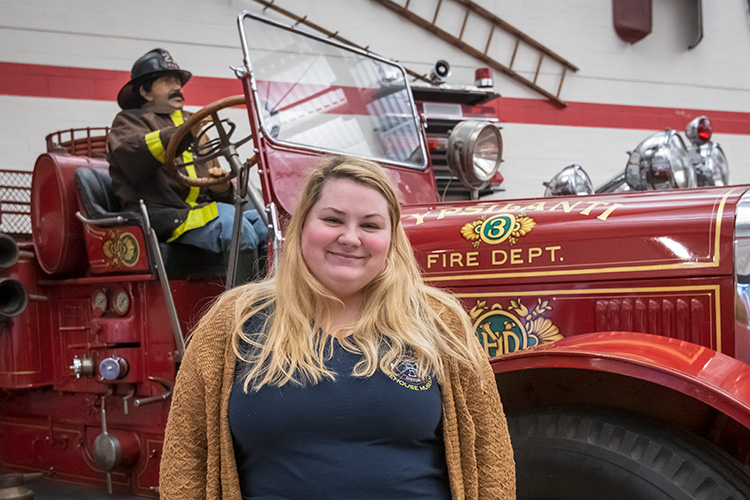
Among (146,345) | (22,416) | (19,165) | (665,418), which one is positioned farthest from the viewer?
(19,165)

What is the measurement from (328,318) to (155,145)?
1.67m

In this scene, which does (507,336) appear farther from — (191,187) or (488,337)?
(191,187)

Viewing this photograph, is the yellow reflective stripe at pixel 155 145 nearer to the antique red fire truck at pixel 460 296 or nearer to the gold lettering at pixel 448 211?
the antique red fire truck at pixel 460 296

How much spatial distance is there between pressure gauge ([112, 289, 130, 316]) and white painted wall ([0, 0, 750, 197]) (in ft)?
11.2

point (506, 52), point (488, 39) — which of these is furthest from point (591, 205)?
point (506, 52)

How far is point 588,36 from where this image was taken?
8016 mm

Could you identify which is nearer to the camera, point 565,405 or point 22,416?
point 565,405

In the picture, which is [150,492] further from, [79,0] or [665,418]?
[79,0]

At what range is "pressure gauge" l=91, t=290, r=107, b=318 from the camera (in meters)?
2.91

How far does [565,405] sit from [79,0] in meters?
5.68

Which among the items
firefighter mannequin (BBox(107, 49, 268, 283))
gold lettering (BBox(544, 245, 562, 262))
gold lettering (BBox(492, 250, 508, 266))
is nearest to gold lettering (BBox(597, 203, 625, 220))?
gold lettering (BBox(544, 245, 562, 262))

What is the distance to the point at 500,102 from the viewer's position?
7.64 m

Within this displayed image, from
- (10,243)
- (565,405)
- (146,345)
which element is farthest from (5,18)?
(565,405)

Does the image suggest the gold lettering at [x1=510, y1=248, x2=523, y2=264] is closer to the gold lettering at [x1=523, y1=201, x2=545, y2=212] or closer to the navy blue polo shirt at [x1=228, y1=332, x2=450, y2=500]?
the gold lettering at [x1=523, y1=201, x2=545, y2=212]
